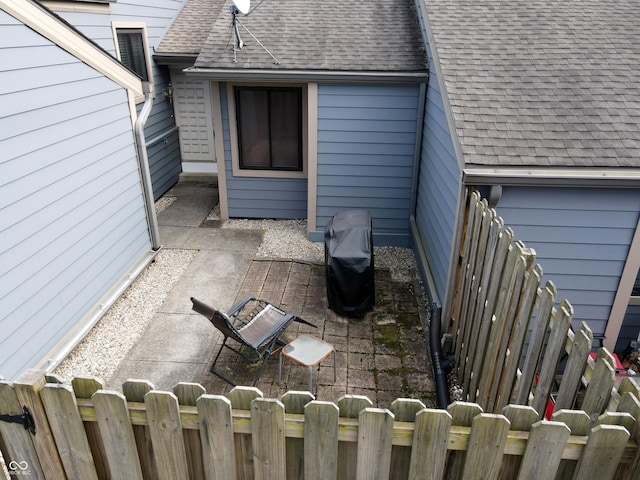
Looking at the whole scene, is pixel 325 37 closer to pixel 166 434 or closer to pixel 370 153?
pixel 370 153

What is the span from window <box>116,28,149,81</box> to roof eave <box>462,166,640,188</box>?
22.6ft

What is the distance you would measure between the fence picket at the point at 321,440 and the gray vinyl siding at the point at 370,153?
18.9 feet

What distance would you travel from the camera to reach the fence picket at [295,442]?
200 centimetres

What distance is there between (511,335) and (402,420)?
1570 millimetres

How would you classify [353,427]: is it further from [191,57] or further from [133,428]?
[191,57]

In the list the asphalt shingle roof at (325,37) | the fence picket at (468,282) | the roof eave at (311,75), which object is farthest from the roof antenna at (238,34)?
the fence picket at (468,282)

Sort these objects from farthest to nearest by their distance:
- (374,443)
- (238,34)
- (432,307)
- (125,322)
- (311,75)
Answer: (238,34) → (311,75) → (125,322) → (432,307) → (374,443)

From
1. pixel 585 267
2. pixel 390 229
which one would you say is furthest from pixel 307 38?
pixel 585 267

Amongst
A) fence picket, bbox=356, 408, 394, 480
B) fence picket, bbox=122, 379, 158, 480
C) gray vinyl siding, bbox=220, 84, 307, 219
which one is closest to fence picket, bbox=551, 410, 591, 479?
fence picket, bbox=356, 408, 394, 480

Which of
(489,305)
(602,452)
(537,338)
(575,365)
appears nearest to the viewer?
(602,452)

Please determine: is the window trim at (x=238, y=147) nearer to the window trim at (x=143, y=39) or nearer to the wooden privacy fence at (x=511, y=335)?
the window trim at (x=143, y=39)

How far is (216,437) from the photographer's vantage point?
2.07m

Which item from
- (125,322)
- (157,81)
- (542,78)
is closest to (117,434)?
(125,322)

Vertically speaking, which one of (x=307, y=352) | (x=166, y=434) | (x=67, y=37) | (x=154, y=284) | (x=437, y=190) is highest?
(x=67, y=37)
